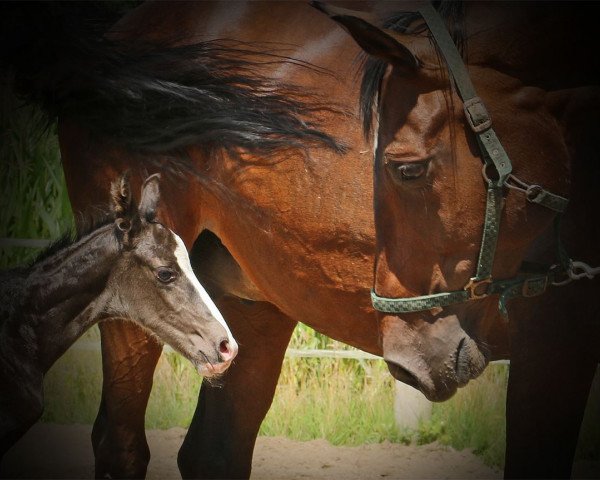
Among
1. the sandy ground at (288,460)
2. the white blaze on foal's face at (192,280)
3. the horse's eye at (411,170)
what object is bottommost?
the sandy ground at (288,460)

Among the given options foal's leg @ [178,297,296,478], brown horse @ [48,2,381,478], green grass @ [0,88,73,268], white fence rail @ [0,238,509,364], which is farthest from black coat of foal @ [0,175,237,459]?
green grass @ [0,88,73,268]

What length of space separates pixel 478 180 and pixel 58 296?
1464mm

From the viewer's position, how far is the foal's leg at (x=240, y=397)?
3.71m

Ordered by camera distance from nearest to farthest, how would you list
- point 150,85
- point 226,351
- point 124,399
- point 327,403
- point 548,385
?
point 548,385
point 226,351
point 150,85
point 124,399
point 327,403

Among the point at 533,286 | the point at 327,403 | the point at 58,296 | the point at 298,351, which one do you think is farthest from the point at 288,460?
the point at 533,286

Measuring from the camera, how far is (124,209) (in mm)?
3055

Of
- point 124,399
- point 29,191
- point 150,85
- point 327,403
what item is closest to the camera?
point 150,85

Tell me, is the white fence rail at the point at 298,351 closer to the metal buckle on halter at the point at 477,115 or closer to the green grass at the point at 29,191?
the green grass at the point at 29,191

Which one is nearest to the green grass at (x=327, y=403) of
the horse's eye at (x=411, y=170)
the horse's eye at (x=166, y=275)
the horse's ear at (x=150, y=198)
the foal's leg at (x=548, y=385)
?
the foal's leg at (x=548, y=385)

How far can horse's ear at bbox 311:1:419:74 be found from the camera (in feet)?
8.16

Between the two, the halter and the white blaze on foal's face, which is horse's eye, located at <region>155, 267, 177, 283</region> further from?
the halter

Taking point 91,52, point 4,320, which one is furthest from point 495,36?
point 4,320

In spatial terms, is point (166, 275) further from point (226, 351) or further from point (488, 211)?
point (488, 211)

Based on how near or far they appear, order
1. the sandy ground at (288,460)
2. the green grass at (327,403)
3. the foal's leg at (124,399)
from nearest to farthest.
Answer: the foal's leg at (124,399) → the sandy ground at (288,460) → the green grass at (327,403)
